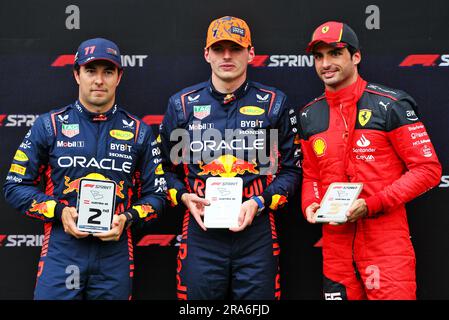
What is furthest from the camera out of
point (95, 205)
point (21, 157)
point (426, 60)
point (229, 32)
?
point (426, 60)

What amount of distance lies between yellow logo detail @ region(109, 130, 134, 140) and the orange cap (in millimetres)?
754

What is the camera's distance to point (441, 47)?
4.36 meters

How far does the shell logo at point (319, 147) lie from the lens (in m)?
3.73

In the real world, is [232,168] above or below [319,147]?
below

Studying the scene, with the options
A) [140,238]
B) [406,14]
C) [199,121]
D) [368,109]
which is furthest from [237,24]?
[140,238]

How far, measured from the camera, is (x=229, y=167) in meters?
3.84

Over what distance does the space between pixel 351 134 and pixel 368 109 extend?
19 cm

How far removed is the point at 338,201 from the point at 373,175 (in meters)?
0.30

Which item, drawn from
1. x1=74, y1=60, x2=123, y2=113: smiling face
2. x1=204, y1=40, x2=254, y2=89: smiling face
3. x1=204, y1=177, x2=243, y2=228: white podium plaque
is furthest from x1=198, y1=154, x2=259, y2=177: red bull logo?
x1=74, y1=60, x2=123, y2=113: smiling face

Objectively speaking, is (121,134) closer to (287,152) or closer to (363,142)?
(287,152)

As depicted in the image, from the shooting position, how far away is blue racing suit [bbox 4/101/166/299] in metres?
3.59

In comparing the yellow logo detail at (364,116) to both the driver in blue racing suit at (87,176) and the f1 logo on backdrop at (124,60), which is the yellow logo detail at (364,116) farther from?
the f1 logo on backdrop at (124,60)

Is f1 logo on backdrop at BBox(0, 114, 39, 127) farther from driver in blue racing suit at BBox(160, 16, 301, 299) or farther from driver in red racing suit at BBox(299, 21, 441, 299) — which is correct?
driver in red racing suit at BBox(299, 21, 441, 299)

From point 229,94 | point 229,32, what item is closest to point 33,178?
point 229,94
